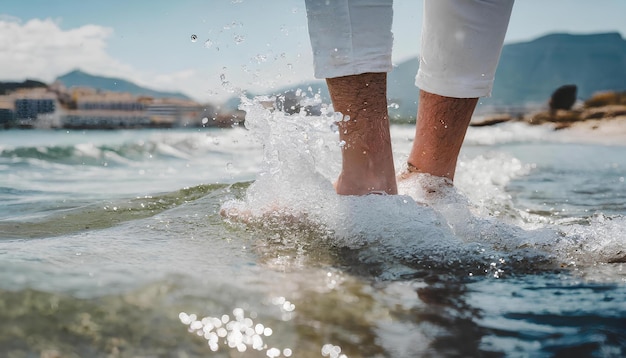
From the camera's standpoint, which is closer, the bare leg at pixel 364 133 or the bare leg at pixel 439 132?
the bare leg at pixel 364 133

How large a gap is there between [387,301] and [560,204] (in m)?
1.48

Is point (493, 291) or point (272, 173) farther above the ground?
point (272, 173)

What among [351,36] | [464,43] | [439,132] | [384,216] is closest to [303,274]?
[384,216]

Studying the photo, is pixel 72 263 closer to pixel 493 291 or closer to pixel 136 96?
pixel 493 291

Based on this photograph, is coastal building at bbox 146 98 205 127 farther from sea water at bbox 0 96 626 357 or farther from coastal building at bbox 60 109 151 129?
sea water at bbox 0 96 626 357

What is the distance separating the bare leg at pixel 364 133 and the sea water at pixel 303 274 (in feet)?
0.16

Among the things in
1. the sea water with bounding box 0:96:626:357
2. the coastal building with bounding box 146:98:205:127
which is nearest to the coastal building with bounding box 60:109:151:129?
the coastal building with bounding box 146:98:205:127

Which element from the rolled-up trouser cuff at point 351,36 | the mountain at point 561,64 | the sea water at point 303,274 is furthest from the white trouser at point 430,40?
the mountain at point 561,64

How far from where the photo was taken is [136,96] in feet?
52.7

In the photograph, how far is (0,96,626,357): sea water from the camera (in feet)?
2.47

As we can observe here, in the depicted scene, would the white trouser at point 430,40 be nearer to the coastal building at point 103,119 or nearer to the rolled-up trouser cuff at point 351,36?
the rolled-up trouser cuff at point 351,36

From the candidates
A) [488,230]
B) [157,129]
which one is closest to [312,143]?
[488,230]

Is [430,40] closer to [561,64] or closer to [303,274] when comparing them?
[303,274]

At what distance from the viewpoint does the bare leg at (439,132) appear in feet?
5.05
